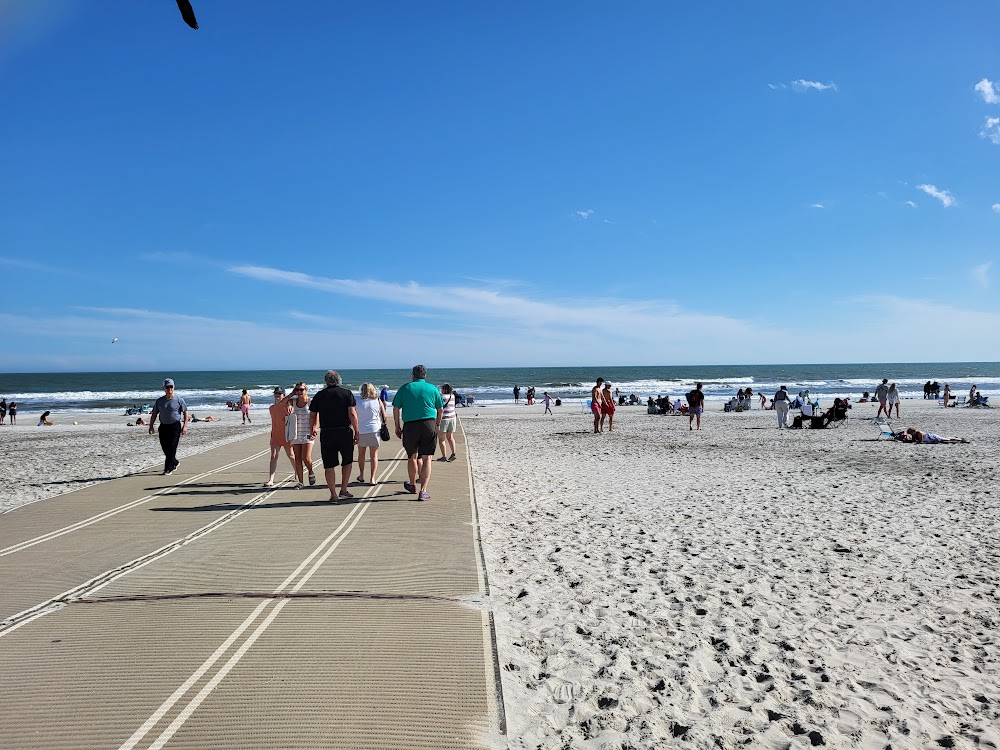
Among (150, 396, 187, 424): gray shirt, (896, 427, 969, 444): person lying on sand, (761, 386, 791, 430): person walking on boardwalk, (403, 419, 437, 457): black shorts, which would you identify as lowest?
(896, 427, 969, 444): person lying on sand

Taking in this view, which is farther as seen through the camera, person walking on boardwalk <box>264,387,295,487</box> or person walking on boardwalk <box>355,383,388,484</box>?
person walking on boardwalk <box>264,387,295,487</box>

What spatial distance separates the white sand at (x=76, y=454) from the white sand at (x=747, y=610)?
6.95 metres

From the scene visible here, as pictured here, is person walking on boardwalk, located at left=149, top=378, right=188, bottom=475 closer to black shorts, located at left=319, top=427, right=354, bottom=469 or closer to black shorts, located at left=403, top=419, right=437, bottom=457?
black shorts, located at left=319, top=427, right=354, bottom=469

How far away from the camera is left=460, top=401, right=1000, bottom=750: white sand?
3096mm

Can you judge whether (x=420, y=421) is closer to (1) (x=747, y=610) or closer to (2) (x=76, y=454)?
(1) (x=747, y=610)

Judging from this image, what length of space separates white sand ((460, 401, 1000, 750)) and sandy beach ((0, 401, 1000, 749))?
2cm

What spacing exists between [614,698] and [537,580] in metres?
1.94

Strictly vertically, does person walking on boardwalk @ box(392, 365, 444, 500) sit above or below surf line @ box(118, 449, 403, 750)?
above

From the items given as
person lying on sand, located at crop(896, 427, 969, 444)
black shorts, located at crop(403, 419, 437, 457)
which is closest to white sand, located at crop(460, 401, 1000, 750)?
black shorts, located at crop(403, 419, 437, 457)

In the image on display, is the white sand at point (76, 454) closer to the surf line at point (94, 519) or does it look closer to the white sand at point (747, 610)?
the surf line at point (94, 519)

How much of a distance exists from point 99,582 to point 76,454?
43.9 ft

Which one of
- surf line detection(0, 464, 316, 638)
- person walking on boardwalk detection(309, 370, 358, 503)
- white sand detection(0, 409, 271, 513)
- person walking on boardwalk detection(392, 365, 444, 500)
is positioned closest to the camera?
surf line detection(0, 464, 316, 638)

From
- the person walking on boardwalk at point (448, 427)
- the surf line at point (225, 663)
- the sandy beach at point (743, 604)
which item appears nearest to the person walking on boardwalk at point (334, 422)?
the sandy beach at point (743, 604)

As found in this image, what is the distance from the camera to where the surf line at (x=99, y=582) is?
387 cm
